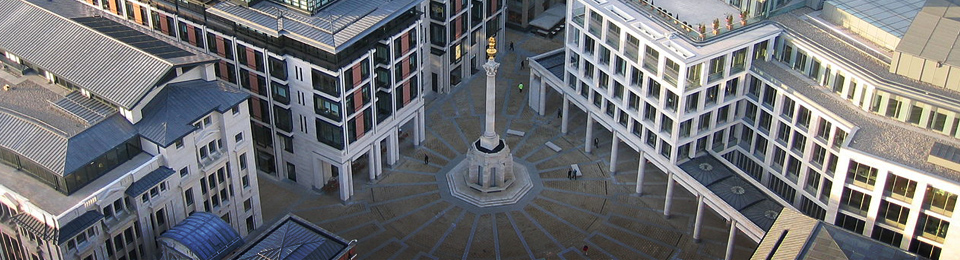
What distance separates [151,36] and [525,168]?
163ft

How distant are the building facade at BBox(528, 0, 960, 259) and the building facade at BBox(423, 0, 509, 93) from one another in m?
20.1

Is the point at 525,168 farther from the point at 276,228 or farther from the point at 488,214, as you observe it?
the point at 276,228

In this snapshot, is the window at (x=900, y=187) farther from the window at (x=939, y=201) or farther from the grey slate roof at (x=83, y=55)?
the grey slate roof at (x=83, y=55)

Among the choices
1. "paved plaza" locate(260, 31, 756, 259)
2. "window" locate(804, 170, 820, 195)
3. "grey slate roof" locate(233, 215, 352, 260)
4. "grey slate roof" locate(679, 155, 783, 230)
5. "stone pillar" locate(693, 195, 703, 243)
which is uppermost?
"window" locate(804, 170, 820, 195)

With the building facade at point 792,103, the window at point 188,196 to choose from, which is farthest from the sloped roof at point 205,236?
the building facade at point 792,103

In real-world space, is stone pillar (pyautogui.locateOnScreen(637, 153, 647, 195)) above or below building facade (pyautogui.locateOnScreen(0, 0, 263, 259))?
below

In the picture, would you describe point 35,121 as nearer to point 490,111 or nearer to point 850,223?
point 490,111

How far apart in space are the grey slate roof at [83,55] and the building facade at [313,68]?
1091 cm

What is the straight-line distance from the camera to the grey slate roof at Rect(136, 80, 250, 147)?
110812 mm

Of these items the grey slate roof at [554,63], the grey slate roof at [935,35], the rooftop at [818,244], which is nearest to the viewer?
the rooftop at [818,244]

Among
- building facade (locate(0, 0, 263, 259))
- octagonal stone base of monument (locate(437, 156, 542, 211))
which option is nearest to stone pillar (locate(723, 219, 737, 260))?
octagonal stone base of monument (locate(437, 156, 542, 211))

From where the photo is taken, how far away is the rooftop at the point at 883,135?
4210 inches

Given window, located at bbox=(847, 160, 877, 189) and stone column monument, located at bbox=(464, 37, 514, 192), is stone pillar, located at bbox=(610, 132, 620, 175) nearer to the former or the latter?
stone column monument, located at bbox=(464, 37, 514, 192)

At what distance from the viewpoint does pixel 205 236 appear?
4313 inches
